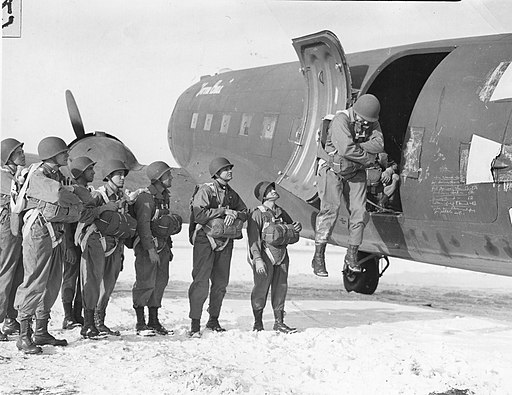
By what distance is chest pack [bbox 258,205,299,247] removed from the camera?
374 inches

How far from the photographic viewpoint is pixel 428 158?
9.68 meters

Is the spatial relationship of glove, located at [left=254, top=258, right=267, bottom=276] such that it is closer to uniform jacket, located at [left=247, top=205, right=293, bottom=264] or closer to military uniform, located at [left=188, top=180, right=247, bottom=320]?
uniform jacket, located at [left=247, top=205, right=293, bottom=264]

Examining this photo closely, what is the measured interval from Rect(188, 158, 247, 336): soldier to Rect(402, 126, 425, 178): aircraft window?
2.12 metres

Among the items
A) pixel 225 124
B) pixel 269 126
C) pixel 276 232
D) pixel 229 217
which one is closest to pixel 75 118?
pixel 225 124

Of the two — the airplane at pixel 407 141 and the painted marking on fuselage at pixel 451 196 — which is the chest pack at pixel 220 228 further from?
the painted marking on fuselage at pixel 451 196

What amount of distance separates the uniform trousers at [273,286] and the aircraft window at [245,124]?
14.7 ft

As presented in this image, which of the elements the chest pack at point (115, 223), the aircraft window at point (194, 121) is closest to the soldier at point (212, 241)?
the chest pack at point (115, 223)

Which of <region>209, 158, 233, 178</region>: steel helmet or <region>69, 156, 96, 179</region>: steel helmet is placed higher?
<region>209, 158, 233, 178</region>: steel helmet

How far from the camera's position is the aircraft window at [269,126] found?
512 inches

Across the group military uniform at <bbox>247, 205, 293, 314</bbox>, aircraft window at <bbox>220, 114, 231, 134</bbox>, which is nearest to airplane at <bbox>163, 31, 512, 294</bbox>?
aircraft window at <bbox>220, 114, 231, 134</bbox>

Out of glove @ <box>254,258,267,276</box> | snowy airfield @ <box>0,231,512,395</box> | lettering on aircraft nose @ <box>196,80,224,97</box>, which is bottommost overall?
snowy airfield @ <box>0,231,512,395</box>

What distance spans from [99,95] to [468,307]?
31.9 meters

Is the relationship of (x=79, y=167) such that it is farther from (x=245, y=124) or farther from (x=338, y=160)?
(x=245, y=124)

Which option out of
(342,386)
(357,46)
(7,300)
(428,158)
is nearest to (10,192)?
(7,300)
